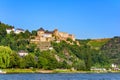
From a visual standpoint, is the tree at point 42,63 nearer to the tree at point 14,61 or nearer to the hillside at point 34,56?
the hillside at point 34,56

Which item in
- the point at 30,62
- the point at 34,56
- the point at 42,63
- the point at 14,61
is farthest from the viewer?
the point at 34,56

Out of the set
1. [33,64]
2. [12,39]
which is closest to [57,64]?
[33,64]

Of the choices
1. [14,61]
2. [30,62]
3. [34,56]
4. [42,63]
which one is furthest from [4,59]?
[34,56]

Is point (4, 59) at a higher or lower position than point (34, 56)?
lower

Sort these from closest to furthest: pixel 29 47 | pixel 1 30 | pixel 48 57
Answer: pixel 48 57 < pixel 29 47 < pixel 1 30

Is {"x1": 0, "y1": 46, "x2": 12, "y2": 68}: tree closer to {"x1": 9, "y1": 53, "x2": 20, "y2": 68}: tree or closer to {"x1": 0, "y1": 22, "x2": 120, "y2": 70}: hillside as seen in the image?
{"x1": 0, "y1": 22, "x2": 120, "y2": 70}: hillside

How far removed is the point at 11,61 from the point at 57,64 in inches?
1111

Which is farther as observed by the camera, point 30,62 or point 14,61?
point 30,62

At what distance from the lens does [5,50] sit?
131 m

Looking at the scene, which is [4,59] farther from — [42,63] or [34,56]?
[34,56]

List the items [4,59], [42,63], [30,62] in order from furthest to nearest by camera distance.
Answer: [42,63]
[30,62]
[4,59]

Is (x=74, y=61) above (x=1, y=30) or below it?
below

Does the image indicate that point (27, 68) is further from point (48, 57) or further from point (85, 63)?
point (85, 63)

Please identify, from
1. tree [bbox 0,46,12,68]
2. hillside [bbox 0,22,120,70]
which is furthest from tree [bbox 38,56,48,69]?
tree [bbox 0,46,12,68]
